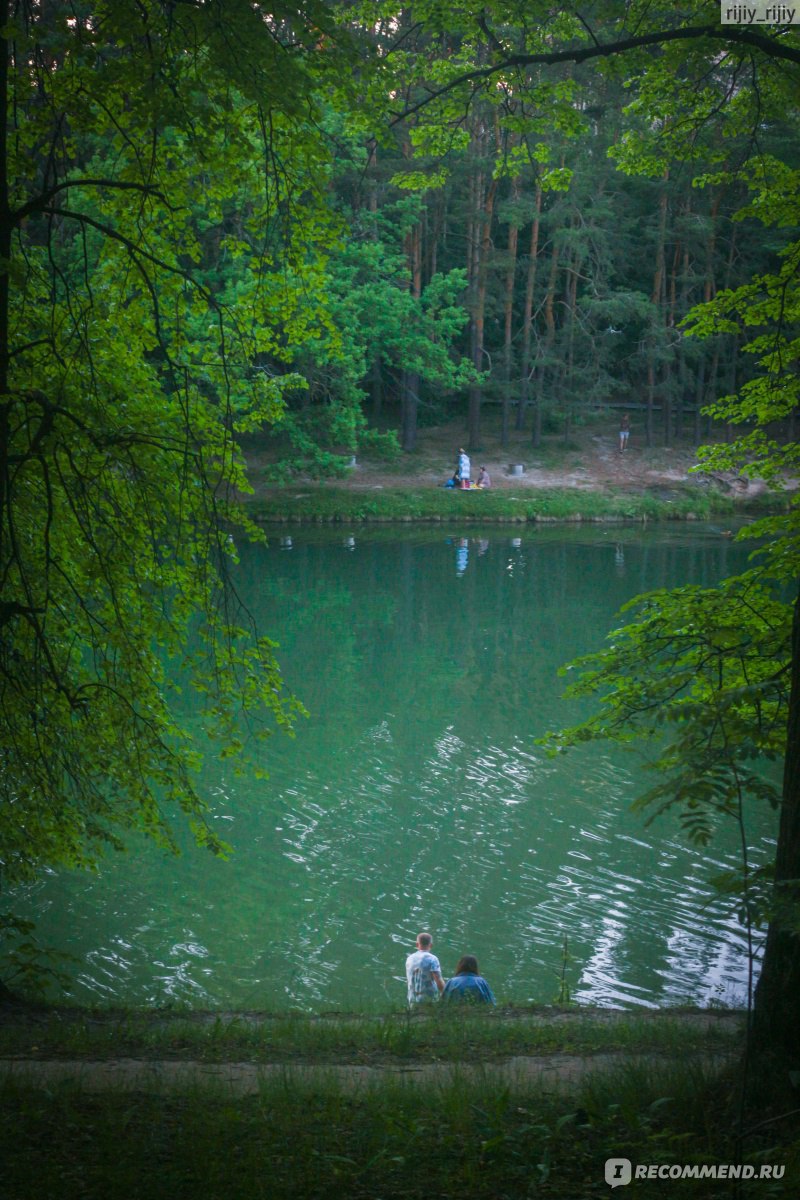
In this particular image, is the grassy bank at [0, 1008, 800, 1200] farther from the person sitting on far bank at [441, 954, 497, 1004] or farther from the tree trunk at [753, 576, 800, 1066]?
the person sitting on far bank at [441, 954, 497, 1004]

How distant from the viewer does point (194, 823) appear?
353 inches

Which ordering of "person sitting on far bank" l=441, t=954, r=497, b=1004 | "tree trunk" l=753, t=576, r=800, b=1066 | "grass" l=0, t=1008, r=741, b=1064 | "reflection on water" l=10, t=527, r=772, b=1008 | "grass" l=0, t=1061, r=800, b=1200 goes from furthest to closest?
"reflection on water" l=10, t=527, r=772, b=1008, "person sitting on far bank" l=441, t=954, r=497, b=1004, "grass" l=0, t=1008, r=741, b=1064, "tree trunk" l=753, t=576, r=800, b=1066, "grass" l=0, t=1061, r=800, b=1200

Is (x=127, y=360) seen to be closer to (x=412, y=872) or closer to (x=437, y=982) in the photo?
(x=437, y=982)

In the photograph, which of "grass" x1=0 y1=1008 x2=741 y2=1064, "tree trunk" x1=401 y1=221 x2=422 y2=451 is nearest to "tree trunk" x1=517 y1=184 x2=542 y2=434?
"tree trunk" x1=401 y1=221 x2=422 y2=451

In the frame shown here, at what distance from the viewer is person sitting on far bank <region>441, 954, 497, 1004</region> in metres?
9.39

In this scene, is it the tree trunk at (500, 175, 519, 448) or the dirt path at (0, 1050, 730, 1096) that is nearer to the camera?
the dirt path at (0, 1050, 730, 1096)

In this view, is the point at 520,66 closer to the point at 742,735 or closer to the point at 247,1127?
the point at 742,735

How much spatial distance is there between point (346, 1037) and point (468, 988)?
2387 millimetres

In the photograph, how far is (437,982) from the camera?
995 centimetres

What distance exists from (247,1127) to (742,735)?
3.38m

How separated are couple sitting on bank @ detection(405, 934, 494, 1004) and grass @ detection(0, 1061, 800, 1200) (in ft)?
12.5

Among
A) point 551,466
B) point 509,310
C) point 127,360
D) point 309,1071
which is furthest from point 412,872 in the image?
point 509,310

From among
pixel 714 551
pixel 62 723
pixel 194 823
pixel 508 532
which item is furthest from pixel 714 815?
pixel 508 532

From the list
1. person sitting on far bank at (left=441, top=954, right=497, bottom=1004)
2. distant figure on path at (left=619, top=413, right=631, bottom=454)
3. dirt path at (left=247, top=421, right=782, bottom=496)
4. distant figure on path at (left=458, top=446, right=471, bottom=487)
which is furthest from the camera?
distant figure on path at (left=619, top=413, right=631, bottom=454)
